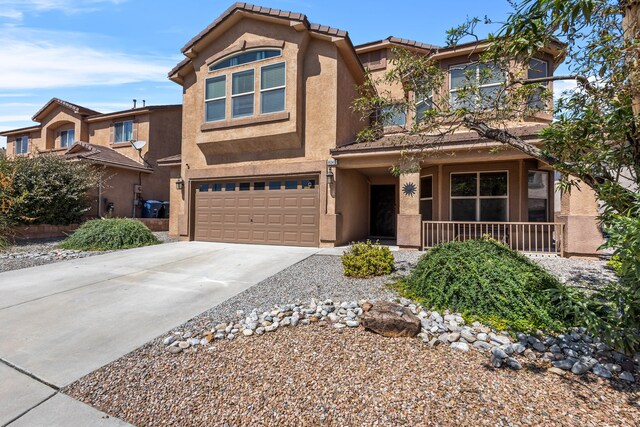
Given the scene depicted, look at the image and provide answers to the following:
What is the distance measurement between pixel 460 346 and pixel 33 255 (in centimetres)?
1154

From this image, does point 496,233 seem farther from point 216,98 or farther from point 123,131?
point 123,131

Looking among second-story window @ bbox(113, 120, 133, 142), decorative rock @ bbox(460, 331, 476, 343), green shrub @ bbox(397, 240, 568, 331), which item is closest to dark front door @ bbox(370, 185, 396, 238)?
green shrub @ bbox(397, 240, 568, 331)

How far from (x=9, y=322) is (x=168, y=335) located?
Answer: 8.13 feet

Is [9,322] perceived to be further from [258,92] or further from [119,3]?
[258,92]

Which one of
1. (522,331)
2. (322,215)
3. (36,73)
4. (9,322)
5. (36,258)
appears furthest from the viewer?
(322,215)

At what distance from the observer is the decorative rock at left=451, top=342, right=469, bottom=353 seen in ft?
11.1

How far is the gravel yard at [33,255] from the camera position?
7888mm

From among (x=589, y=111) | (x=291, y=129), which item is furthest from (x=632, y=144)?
(x=291, y=129)

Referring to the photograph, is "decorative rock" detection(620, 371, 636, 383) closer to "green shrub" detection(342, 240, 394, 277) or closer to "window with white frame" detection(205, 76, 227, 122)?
"green shrub" detection(342, 240, 394, 277)

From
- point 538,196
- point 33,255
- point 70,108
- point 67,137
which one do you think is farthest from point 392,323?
point 67,137

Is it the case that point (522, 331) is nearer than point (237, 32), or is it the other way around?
point (522, 331)

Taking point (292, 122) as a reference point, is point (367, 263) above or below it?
below

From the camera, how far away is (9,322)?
4207mm

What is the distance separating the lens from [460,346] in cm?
341
